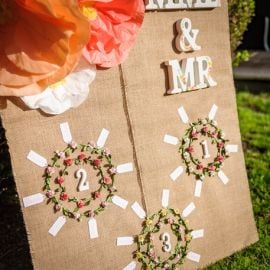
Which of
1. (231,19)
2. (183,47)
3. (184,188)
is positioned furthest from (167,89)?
(231,19)

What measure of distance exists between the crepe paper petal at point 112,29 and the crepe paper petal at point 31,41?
0.12 metres

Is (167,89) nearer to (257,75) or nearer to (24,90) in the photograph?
(24,90)

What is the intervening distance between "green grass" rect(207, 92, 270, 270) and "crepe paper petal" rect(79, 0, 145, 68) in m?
1.07

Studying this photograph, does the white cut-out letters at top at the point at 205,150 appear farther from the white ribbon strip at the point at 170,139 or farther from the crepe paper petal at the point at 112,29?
the crepe paper petal at the point at 112,29

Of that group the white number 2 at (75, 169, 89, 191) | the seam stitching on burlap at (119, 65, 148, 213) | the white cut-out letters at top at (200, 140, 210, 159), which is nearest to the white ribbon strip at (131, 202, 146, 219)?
the seam stitching on burlap at (119, 65, 148, 213)

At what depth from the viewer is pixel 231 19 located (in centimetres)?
308

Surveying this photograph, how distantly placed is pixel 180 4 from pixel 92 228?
953 mm

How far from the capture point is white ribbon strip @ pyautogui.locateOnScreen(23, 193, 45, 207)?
1679 millimetres

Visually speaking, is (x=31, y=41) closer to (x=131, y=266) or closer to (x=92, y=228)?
(x=92, y=228)

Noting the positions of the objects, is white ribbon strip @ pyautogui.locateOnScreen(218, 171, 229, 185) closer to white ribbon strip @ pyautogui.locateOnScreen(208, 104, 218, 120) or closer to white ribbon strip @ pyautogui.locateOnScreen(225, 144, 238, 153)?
white ribbon strip @ pyautogui.locateOnScreen(225, 144, 238, 153)

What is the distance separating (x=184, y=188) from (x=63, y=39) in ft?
2.87

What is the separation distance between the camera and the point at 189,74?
200 centimetres

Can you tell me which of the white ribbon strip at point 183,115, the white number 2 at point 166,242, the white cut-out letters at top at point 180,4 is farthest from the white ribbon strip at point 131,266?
the white cut-out letters at top at point 180,4

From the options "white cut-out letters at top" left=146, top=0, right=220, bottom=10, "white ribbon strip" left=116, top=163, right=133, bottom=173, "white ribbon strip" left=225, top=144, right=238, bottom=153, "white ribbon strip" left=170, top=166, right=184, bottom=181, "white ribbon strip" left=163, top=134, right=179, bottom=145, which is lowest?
"white ribbon strip" left=170, top=166, right=184, bottom=181
